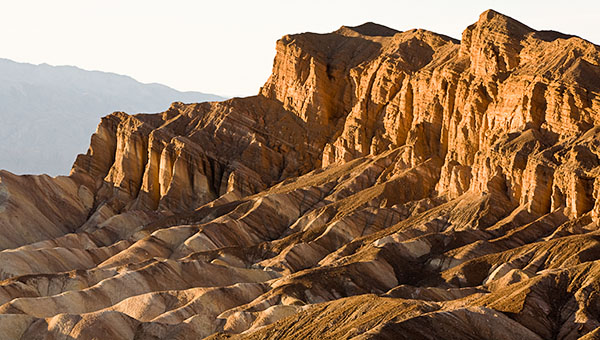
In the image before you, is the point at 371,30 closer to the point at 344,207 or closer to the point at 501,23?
the point at 501,23

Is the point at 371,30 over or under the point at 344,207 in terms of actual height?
over

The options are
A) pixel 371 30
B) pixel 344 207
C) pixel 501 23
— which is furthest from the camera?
pixel 371 30

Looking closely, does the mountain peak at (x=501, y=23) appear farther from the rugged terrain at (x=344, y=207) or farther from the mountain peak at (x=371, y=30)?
the mountain peak at (x=371, y=30)

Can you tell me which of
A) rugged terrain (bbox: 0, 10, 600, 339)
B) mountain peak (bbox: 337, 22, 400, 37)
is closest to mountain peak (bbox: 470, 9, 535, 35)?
rugged terrain (bbox: 0, 10, 600, 339)

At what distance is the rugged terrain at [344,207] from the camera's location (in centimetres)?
9175

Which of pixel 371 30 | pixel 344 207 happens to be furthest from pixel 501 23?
pixel 371 30

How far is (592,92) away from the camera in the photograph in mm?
119188

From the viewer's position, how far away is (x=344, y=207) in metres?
134

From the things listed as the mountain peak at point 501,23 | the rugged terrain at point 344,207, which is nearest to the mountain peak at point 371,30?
the rugged terrain at point 344,207

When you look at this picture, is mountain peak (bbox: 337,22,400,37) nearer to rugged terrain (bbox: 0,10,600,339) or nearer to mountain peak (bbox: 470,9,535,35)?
rugged terrain (bbox: 0,10,600,339)

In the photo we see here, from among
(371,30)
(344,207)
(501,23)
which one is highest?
(501,23)

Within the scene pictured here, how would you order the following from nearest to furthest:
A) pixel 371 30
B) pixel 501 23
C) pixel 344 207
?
pixel 344 207
pixel 501 23
pixel 371 30

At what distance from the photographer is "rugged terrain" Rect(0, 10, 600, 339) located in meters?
91.8

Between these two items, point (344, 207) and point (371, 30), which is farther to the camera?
point (371, 30)
